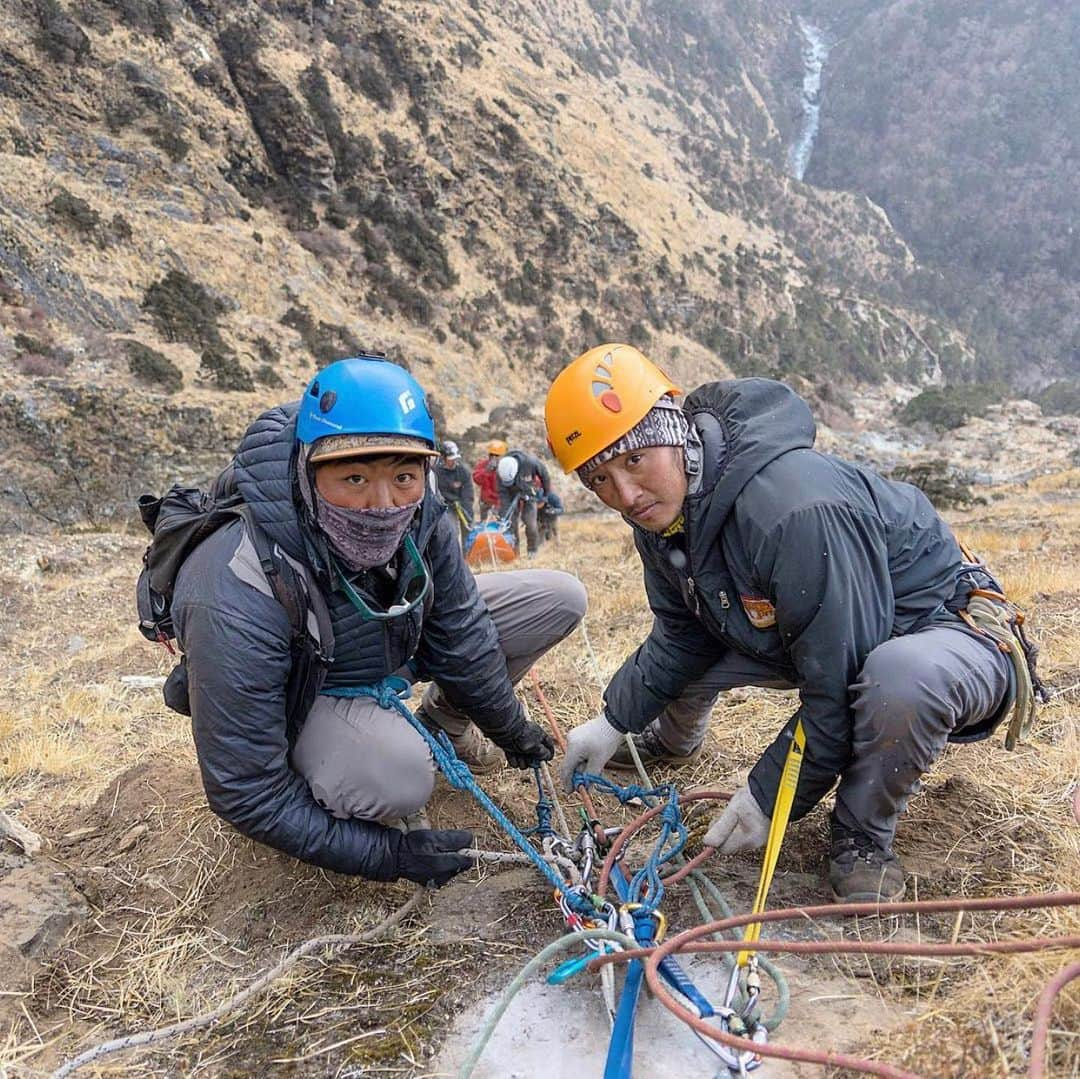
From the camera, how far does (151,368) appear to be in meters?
17.1

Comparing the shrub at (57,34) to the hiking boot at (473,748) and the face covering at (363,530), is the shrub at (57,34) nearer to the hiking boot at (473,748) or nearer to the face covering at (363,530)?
the hiking boot at (473,748)

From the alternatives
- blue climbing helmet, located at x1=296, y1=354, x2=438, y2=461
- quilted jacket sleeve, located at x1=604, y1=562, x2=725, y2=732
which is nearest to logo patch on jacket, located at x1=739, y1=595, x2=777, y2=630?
quilted jacket sleeve, located at x1=604, y1=562, x2=725, y2=732

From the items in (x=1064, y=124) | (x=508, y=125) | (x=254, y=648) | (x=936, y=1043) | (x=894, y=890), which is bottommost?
(x=894, y=890)

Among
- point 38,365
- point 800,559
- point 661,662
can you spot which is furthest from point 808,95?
Answer: point 800,559

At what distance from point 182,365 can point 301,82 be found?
14.3 metres

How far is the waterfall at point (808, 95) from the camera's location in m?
91.4

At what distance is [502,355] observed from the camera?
2861 cm

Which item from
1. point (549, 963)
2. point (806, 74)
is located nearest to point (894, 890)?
point (549, 963)

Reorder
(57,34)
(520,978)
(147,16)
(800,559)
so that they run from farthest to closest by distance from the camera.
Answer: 1. (147,16)
2. (57,34)
3. (800,559)
4. (520,978)

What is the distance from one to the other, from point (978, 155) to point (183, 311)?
301ft

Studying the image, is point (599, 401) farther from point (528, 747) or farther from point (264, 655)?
point (528, 747)

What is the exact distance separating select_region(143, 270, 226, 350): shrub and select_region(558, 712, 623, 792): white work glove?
18.9m

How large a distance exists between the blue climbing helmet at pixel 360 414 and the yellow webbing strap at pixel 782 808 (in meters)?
1.25

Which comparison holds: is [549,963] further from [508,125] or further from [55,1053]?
[508,125]
